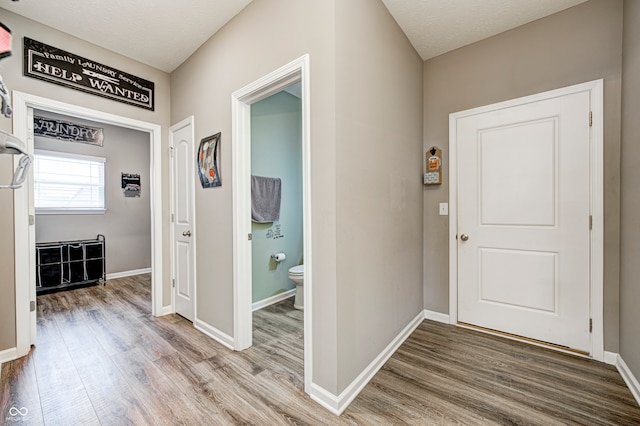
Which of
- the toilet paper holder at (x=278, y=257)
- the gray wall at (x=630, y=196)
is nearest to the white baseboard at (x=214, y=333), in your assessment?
the toilet paper holder at (x=278, y=257)

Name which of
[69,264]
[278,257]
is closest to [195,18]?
[278,257]

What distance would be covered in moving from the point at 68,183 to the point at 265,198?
3.43m

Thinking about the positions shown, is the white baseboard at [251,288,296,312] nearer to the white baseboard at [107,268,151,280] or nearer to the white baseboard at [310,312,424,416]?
the white baseboard at [310,312,424,416]

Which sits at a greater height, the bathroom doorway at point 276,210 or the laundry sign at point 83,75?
the laundry sign at point 83,75

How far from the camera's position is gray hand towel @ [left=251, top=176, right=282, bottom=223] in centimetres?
308

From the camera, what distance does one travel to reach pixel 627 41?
1.81 metres

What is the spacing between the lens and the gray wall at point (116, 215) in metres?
4.09

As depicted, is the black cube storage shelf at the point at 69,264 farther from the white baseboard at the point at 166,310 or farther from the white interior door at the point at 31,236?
the white baseboard at the point at 166,310

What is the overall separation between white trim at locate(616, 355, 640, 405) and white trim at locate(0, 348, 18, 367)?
167 inches

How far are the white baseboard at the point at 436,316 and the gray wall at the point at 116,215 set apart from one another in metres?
4.88

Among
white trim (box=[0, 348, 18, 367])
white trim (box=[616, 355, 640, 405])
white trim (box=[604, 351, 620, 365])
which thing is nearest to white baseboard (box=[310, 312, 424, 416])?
white trim (box=[616, 355, 640, 405])

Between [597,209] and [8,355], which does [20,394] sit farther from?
[597,209]

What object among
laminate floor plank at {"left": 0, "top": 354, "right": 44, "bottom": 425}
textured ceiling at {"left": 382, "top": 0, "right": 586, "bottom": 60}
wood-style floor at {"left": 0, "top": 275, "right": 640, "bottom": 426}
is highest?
textured ceiling at {"left": 382, "top": 0, "right": 586, "bottom": 60}

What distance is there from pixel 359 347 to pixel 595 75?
2.61m
